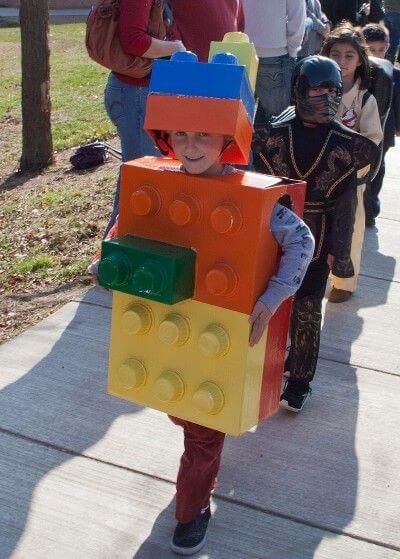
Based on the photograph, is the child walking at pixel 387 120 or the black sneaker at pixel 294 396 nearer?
the black sneaker at pixel 294 396

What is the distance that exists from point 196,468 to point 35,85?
20.1ft

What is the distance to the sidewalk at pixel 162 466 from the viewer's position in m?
3.08

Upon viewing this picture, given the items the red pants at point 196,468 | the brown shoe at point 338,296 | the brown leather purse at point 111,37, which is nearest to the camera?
the red pants at point 196,468

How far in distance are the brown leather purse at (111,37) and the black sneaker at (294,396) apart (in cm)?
191

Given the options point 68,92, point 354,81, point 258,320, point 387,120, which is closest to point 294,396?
point 258,320

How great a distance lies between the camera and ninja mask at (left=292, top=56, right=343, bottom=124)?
11.5 feet

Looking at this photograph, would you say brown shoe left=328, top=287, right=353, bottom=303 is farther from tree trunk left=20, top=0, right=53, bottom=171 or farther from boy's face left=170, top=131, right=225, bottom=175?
tree trunk left=20, top=0, right=53, bottom=171

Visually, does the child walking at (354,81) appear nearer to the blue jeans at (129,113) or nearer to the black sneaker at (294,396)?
the black sneaker at (294,396)

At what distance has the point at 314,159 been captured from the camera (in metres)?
3.64

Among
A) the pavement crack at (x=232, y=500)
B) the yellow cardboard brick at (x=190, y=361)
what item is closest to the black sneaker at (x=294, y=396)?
the pavement crack at (x=232, y=500)

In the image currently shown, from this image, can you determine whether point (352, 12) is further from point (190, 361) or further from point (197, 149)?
point (190, 361)

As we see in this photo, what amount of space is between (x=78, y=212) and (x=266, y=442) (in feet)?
12.2

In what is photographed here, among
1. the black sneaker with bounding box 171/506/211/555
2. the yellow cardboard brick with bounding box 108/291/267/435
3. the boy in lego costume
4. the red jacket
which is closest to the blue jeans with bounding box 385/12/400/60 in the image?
the red jacket

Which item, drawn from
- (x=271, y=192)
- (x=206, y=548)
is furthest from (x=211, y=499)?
(x=271, y=192)
